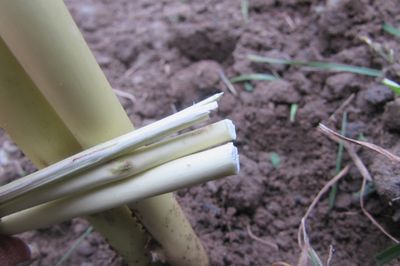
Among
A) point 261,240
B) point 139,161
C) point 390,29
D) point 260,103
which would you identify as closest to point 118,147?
point 139,161

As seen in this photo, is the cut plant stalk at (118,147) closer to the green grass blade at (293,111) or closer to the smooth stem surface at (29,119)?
the smooth stem surface at (29,119)

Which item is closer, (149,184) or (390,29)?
(149,184)

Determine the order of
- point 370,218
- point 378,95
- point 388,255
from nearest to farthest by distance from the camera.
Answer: point 388,255
point 370,218
point 378,95

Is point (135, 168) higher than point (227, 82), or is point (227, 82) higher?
point (135, 168)

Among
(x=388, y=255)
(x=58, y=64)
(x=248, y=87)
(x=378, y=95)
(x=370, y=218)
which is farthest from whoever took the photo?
(x=248, y=87)

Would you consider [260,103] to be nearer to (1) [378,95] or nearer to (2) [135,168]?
(1) [378,95]

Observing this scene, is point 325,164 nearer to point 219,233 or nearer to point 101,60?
point 219,233

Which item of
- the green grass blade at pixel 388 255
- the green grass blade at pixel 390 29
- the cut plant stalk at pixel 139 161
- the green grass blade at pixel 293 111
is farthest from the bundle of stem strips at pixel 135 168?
the green grass blade at pixel 390 29

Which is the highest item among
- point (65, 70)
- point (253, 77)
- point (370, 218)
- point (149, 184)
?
point (65, 70)
